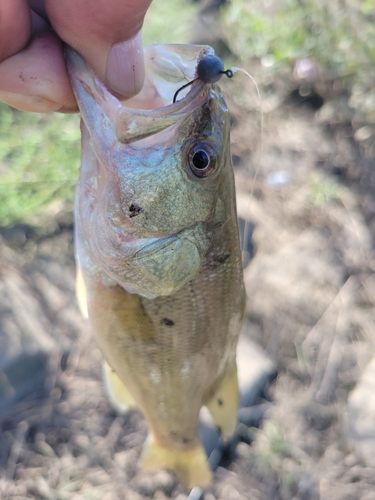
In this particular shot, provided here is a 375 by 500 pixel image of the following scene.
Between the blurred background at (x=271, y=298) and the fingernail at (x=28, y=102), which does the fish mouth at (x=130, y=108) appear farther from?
the blurred background at (x=271, y=298)

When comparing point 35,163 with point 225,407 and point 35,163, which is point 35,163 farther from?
point 225,407

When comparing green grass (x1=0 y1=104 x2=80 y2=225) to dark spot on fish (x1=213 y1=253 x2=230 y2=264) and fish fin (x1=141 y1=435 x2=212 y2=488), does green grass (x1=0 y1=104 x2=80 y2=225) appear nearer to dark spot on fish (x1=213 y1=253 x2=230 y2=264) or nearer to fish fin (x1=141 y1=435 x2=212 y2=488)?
fish fin (x1=141 y1=435 x2=212 y2=488)

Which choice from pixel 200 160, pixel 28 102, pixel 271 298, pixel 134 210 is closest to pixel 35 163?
pixel 271 298

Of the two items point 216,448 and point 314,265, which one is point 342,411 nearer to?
point 216,448

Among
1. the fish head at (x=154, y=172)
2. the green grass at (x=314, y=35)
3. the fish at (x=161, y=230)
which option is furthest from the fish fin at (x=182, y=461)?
the green grass at (x=314, y=35)

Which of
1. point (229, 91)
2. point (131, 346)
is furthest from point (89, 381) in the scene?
point (229, 91)

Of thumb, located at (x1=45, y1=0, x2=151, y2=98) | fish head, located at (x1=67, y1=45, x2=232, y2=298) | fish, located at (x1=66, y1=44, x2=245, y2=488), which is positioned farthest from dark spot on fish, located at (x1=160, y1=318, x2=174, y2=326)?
thumb, located at (x1=45, y1=0, x2=151, y2=98)

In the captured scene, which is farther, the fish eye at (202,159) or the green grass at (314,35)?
the green grass at (314,35)
